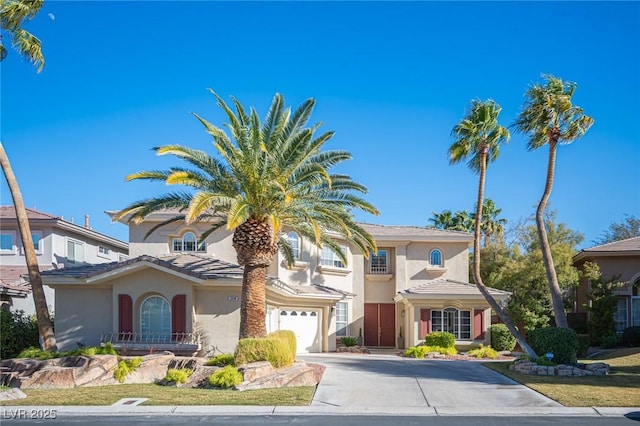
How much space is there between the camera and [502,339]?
103ft

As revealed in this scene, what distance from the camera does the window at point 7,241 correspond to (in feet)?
108

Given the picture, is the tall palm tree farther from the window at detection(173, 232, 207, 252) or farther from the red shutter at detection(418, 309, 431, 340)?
the red shutter at detection(418, 309, 431, 340)

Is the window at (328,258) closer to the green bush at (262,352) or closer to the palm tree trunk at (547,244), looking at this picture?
the palm tree trunk at (547,244)

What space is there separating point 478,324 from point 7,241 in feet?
78.5

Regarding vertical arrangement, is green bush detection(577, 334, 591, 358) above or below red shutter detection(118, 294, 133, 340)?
A: below

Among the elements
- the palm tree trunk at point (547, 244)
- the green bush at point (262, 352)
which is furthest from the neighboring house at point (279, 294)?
the palm tree trunk at point (547, 244)

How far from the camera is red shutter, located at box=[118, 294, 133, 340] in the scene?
2453 centimetres

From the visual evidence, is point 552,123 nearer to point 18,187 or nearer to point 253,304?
point 253,304

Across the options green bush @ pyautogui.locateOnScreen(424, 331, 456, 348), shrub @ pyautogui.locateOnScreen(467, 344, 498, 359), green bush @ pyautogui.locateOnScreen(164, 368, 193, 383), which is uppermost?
green bush @ pyautogui.locateOnScreen(164, 368, 193, 383)

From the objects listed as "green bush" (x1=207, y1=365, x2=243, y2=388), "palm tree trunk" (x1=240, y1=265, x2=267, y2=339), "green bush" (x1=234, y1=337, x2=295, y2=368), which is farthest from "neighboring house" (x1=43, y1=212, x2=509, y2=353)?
"green bush" (x1=207, y1=365, x2=243, y2=388)

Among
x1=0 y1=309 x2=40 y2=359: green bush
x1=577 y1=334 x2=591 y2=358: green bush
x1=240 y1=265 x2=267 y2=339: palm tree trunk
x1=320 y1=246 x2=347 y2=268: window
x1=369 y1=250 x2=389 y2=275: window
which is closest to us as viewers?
x1=240 y1=265 x2=267 y2=339: palm tree trunk

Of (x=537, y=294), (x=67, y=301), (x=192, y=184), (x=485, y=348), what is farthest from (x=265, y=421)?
(x=537, y=294)

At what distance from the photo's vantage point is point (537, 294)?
35.4 metres

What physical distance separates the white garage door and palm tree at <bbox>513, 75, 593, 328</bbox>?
11.5m
